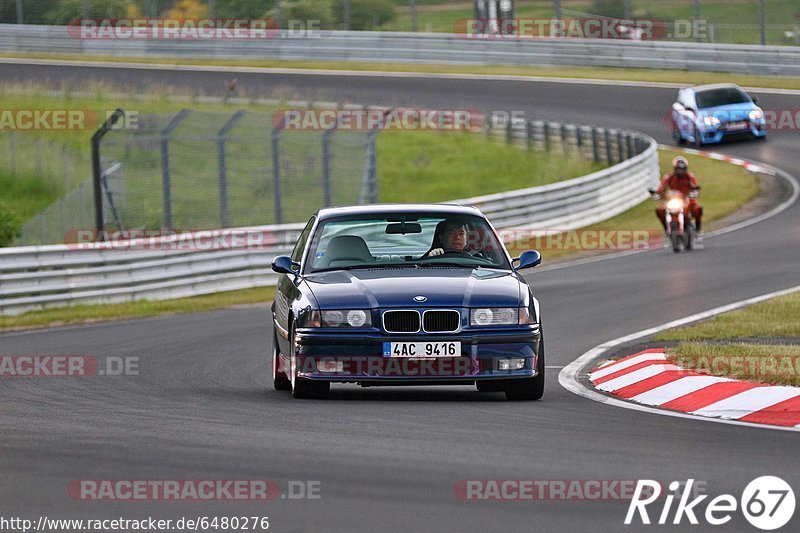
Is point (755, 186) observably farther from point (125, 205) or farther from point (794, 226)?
point (125, 205)

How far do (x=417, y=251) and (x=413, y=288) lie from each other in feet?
4.69

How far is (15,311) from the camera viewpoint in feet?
62.8

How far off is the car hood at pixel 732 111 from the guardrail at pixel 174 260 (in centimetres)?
880

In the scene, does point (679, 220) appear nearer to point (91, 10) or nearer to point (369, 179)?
point (369, 179)

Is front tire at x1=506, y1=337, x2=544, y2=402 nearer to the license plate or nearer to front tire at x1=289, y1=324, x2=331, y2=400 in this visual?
the license plate

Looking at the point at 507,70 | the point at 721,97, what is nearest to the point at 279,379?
the point at 721,97

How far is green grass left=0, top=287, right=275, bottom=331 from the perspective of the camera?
18.6 m

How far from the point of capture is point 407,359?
962 centimetres

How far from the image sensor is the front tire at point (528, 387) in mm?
9984

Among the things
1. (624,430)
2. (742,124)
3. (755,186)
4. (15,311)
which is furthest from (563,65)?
(624,430)

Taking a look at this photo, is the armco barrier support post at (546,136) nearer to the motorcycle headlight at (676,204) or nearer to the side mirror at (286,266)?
the motorcycle headlight at (676,204)

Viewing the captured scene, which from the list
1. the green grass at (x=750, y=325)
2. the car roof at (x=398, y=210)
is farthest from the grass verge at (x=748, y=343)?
the car roof at (x=398, y=210)

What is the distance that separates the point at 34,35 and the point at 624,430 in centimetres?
4541

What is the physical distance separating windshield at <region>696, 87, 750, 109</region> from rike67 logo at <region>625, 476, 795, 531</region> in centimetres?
3066
